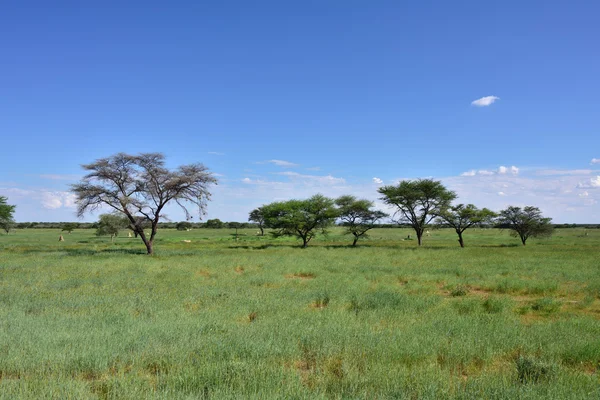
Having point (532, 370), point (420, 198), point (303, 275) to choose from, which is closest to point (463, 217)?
point (420, 198)

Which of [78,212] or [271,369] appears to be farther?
[78,212]

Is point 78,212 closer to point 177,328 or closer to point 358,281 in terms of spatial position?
point 358,281

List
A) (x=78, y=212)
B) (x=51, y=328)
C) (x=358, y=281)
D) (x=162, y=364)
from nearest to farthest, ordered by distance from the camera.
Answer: (x=162, y=364) → (x=51, y=328) → (x=358, y=281) → (x=78, y=212)

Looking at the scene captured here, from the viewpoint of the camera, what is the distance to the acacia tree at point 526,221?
56.8 meters

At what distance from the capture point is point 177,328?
7.54 meters

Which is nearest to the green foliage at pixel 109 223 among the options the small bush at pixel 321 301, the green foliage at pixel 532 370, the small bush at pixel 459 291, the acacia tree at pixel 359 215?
the acacia tree at pixel 359 215

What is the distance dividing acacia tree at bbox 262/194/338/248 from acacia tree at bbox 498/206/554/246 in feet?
94.1

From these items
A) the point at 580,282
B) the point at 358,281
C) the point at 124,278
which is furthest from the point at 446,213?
the point at 124,278

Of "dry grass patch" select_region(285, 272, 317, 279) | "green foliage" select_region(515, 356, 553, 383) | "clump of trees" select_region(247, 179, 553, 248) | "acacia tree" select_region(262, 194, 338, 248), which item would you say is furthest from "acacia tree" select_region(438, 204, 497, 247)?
"green foliage" select_region(515, 356, 553, 383)

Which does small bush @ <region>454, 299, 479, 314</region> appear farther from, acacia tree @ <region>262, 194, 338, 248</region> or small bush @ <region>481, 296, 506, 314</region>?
acacia tree @ <region>262, 194, 338, 248</region>

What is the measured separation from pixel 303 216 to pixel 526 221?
3668 cm

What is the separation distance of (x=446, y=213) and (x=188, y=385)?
50.9m

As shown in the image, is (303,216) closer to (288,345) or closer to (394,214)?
(394,214)

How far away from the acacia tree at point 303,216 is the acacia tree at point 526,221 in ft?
94.1
